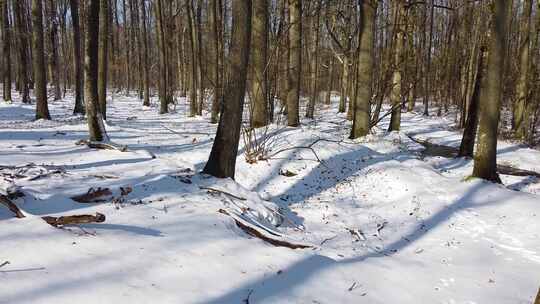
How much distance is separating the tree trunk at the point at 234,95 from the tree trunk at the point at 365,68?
6.65 m

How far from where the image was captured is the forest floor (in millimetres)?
2973

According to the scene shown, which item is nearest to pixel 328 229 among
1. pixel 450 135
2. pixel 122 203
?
pixel 122 203

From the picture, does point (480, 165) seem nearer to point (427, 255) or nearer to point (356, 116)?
point (427, 255)

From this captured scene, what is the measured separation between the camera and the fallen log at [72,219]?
3.45 metres

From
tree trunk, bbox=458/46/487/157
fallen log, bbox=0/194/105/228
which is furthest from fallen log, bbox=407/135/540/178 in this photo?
fallen log, bbox=0/194/105/228

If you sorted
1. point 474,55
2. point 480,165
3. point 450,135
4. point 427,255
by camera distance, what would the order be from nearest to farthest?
point 427,255 < point 480,165 < point 450,135 < point 474,55

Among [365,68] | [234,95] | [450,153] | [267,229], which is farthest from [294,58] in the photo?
[267,229]

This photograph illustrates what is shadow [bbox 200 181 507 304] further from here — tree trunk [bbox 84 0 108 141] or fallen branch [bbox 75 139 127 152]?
tree trunk [bbox 84 0 108 141]

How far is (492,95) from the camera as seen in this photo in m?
8.13

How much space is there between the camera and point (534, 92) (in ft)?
55.2

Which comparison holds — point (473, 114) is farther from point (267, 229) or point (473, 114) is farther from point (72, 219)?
point (72, 219)

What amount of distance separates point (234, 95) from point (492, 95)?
5561 mm

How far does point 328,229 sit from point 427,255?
5.04ft

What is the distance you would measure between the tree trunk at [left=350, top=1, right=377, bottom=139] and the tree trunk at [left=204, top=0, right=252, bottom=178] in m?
6.65
